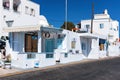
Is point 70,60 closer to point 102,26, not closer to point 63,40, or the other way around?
point 63,40

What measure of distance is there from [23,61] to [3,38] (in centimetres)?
981

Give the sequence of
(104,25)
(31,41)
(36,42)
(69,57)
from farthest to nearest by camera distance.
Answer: (104,25) → (69,57) → (36,42) → (31,41)

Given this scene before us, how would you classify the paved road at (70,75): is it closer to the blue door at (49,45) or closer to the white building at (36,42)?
the white building at (36,42)

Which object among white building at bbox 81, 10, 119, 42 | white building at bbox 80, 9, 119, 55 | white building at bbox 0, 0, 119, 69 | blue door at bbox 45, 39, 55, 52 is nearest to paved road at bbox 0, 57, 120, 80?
white building at bbox 0, 0, 119, 69

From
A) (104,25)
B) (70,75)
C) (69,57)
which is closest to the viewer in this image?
(70,75)

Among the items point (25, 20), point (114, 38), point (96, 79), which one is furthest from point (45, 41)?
point (114, 38)

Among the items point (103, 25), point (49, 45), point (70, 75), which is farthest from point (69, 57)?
point (103, 25)

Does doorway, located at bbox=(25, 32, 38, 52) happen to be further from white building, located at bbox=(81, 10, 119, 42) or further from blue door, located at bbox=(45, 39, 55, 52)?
white building, located at bbox=(81, 10, 119, 42)

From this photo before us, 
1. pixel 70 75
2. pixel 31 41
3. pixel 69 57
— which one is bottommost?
pixel 70 75

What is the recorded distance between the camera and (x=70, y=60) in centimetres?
3145

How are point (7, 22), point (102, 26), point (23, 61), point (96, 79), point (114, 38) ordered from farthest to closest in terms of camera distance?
point (114, 38) < point (102, 26) < point (7, 22) < point (23, 61) < point (96, 79)

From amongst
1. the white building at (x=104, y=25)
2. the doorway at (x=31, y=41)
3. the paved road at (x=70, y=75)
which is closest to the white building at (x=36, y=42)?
the doorway at (x=31, y=41)

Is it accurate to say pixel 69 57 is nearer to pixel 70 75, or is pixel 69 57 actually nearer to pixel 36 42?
pixel 36 42

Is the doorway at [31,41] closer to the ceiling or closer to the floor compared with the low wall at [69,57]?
closer to the ceiling
